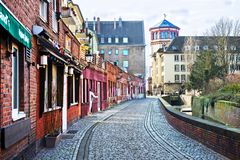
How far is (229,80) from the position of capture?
3659cm

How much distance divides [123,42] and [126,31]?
11.4ft

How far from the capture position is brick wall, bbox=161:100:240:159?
27.8ft

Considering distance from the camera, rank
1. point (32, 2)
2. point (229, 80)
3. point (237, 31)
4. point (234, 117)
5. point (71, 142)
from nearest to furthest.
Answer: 1. point (32, 2)
2. point (71, 142)
3. point (234, 117)
4. point (229, 80)
5. point (237, 31)

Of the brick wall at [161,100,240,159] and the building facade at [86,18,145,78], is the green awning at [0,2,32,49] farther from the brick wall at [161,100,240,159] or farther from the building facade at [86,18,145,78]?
the building facade at [86,18,145,78]

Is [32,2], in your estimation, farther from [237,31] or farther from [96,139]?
[237,31]

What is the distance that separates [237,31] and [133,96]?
25.5 metres

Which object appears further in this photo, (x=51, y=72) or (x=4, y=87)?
(x=51, y=72)

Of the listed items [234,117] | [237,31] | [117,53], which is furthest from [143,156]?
[117,53]

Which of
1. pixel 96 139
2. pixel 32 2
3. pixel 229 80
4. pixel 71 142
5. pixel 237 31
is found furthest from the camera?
pixel 237 31

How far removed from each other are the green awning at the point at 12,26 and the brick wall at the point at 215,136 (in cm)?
459

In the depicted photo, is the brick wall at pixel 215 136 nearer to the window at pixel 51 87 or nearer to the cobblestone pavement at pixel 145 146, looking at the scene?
the cobblestone pavement at pixel 145 146

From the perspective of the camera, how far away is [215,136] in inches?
386

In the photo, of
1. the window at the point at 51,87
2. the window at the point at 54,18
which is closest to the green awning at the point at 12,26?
the window at the point at 51,87

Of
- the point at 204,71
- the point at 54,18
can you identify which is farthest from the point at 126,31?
the point at 54,18
